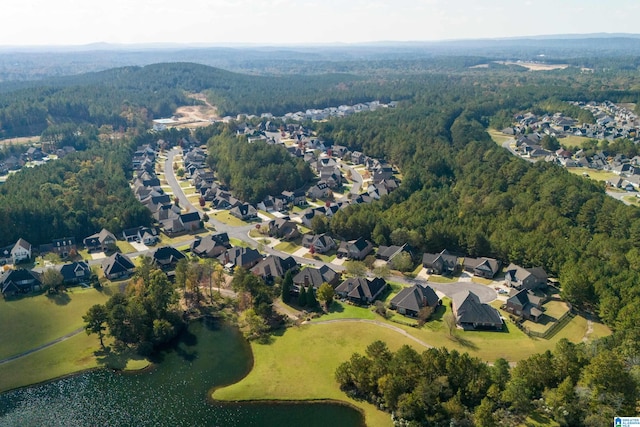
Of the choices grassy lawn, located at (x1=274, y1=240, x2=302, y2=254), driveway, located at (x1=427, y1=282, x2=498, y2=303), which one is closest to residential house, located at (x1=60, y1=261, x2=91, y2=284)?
grassy lawn, located at (x1=274, y1=240, x2=302, y2=254)

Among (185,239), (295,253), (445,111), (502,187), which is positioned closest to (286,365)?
(295,253)

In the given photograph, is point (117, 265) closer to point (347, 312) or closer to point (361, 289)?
point (347, 312)

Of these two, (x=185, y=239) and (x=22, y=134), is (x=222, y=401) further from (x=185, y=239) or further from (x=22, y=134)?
(x=22, y=134)

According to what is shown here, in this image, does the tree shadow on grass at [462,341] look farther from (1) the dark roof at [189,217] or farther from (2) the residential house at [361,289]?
(1) the dark roof at [189,217]

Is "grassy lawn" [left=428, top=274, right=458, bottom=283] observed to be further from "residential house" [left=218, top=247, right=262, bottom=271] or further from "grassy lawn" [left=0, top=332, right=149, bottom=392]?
"grassy lawn" [left=0, top=332, right=149, bottom=392]

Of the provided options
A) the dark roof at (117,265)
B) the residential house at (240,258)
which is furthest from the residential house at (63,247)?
the residential house at (240,258)
